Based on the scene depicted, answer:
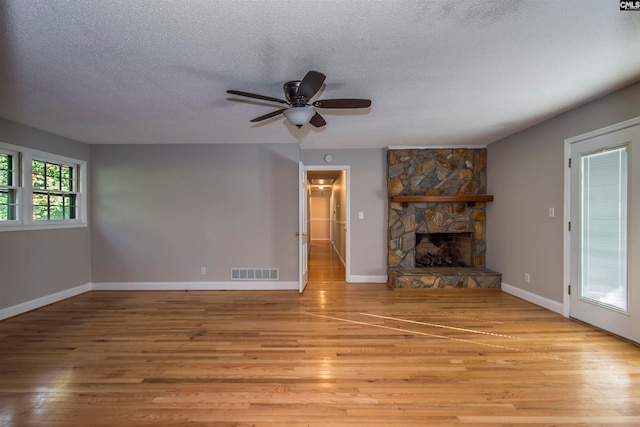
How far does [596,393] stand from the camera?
198 cm

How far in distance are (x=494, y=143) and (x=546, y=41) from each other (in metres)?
3.16

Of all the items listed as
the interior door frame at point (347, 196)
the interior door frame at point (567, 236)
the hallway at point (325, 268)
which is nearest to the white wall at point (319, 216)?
the hallway at point (325, 268)

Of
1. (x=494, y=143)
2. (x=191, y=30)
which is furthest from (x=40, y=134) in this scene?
(x=494, y=143)

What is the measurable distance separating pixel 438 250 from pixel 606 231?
2762mm

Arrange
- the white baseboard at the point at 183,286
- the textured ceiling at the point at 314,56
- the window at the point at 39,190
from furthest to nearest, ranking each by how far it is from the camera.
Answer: the white baseboard at the point at 183,286
the window at the point at 39,190
the textured ceiling at the point at 314,56

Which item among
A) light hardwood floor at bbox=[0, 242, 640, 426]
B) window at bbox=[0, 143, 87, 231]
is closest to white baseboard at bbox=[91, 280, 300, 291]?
light hardwood floor at bbox=[0, 242, 640, 426]

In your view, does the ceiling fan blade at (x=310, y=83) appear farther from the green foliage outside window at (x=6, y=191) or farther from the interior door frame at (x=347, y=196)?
the green foliage outside window at (x=6, y=191)

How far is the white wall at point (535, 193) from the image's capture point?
3.05m

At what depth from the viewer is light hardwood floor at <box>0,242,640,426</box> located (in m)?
1.80

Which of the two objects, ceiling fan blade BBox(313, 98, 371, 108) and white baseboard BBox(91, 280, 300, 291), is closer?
ceiling fan blade BBox(313, 98, 371, 108)

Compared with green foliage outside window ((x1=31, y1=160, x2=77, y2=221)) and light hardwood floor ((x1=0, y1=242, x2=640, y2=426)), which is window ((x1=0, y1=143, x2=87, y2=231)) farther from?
light hardwood floor ((x1=0, y1=242, x2=640, y2=426))

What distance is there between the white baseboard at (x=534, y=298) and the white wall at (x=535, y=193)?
39 mm

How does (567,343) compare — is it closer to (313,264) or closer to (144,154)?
(313,264)

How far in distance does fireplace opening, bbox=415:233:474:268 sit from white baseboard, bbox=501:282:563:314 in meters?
1.04
